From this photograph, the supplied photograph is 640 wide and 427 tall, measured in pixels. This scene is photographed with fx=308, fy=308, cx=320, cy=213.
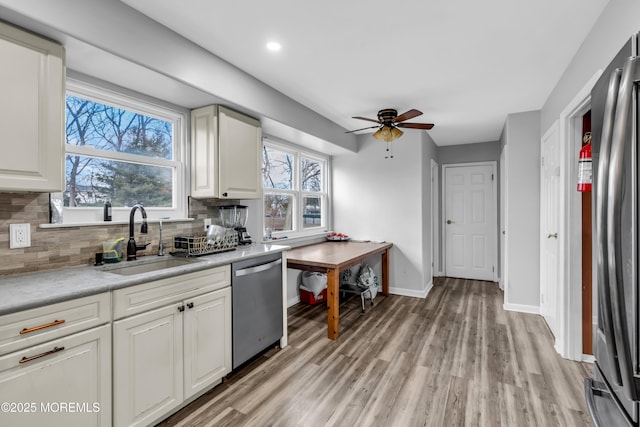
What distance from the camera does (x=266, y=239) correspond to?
3.72m

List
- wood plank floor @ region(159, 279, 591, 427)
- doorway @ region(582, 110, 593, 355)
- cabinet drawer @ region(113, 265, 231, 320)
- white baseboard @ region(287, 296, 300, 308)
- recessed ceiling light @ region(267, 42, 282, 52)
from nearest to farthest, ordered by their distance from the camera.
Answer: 1. cabinet drawer @ region(113, 265, 231, 320)
2. wood plank floor @ region(159, 279, 591, 427)
3. recessed ceiling light @ region(267, 42, 282, 52)
4. doorway @ region(582, 110, 593, 355)
5. white baseboard @ region(287, 296, 300, 308)

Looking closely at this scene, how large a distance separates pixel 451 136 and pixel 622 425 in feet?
15.5

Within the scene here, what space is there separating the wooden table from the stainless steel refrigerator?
2306mm

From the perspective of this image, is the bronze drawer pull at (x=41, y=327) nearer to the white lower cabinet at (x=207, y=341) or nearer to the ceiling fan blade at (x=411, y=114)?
the white lower cabinet at (x=207, y=341)

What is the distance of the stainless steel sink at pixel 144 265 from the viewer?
6.54 ft

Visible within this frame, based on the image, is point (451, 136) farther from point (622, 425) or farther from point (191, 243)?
point (622, 425)

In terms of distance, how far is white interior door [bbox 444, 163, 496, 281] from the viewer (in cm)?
530

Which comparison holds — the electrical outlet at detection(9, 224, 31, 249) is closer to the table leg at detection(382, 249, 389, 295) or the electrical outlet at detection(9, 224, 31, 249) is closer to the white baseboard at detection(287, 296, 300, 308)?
the white baseboard at detection(287, 296, 300, 308)

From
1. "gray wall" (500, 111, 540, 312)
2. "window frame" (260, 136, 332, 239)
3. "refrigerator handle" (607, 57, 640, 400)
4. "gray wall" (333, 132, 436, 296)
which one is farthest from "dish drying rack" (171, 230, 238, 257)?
"gray wall" (500, 111, 540, 312)

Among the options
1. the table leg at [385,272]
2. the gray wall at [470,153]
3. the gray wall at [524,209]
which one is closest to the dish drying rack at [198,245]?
the table leg at [385,272]

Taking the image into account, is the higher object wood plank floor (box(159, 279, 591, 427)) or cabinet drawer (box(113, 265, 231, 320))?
cabinet drawer (box(113, 265, 231, 320))

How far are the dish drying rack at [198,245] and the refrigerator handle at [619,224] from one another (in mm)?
2322

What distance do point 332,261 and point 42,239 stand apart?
2232 millimetres

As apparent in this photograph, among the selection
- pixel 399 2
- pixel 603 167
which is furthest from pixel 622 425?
pixel 399 2
